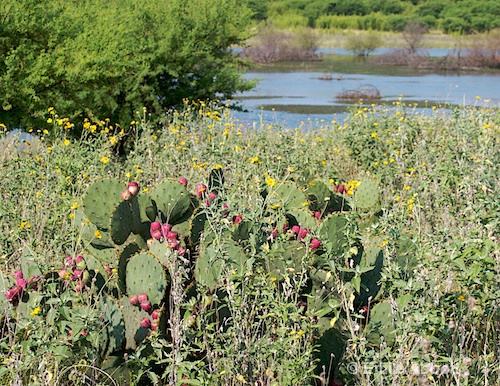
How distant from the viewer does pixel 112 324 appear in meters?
3.20

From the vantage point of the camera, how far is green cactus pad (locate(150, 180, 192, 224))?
3789mm

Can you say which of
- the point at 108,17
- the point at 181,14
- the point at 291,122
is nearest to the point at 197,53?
the point at 181,14

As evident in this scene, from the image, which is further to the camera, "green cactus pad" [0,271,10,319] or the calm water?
the calm water

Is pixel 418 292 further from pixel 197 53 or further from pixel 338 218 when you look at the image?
pixel 197 53

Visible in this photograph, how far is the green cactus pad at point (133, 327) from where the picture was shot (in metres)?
3.30

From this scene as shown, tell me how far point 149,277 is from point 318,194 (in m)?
1.32

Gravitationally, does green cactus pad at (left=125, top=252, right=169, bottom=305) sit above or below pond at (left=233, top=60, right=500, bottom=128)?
above

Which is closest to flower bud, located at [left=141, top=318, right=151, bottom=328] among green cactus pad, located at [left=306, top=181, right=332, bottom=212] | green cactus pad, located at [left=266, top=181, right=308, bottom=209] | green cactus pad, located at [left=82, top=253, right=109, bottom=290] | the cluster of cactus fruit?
the cluster of cactus fruit

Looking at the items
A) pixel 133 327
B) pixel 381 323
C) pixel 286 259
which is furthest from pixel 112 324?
pixel 381 323

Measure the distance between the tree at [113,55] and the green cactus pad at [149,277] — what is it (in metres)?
5.69

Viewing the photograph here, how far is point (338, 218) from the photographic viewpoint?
3.51m

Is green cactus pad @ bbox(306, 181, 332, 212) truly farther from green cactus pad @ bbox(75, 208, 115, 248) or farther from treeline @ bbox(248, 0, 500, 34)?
treeline @ bbox(248, 0, 500, 34)

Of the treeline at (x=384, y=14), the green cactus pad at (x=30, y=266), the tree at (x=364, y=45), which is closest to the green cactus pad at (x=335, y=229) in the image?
the green cactus pad at (x=30, y=266)

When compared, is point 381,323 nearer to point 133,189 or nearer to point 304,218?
point 304,218
